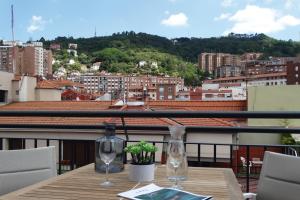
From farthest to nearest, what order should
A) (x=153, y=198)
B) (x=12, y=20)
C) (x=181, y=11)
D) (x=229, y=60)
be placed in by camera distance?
1. (x=181, y=11)
2. (x=229, y=60)
3. (x=12, y=20)
4. (x=153, y=198)

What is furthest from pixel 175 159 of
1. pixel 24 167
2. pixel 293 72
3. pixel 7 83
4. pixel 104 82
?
pixel 293 72

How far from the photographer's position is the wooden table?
1.43 meters

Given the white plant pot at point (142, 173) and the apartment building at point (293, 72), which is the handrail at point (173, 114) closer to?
the white plant pot at point (142, 173)

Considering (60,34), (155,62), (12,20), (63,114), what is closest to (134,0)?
(155,62)

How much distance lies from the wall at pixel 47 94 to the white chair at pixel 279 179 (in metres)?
28.6

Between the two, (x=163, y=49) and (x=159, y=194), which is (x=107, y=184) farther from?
(x=163, y=49)

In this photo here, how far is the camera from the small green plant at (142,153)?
5.38 feet

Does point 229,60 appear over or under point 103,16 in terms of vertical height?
under

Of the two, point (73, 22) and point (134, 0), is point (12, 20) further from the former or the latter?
point (73, 22)

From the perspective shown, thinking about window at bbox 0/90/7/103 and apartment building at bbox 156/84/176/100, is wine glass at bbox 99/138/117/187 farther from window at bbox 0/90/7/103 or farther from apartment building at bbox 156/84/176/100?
apartment building at bbox 156/84/176/100

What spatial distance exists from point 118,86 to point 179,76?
19.1 feet

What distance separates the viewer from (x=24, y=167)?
193 centimetres

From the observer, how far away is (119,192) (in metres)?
1.47

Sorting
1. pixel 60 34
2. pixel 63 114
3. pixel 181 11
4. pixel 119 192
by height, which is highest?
pixel 181 11
